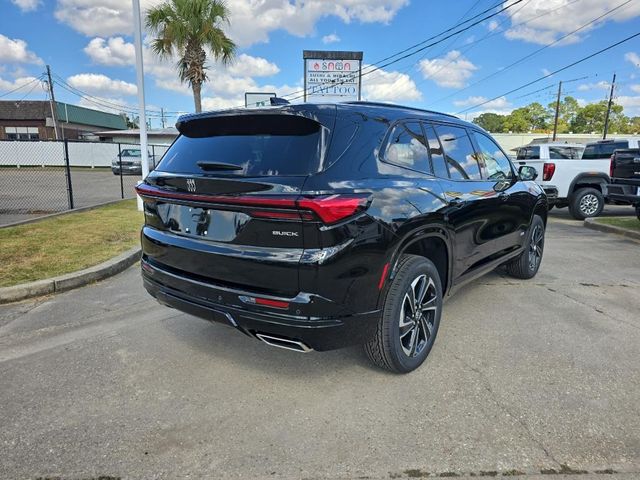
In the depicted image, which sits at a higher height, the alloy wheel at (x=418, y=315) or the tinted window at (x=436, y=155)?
the tinted window at (x=436, y=155)

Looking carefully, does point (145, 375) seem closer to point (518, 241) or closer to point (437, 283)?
point (437, 283)

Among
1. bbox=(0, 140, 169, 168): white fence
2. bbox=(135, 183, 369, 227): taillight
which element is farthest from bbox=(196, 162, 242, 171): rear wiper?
bbox=(0, 140, 169, 168): white fence

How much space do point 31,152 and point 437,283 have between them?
38765 millimetres

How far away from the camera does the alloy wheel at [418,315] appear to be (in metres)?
3.14

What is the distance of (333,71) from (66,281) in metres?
19.8

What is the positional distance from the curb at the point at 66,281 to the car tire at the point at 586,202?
10.6m

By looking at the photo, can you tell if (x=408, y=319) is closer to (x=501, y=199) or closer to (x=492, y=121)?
(x=501, y=199)

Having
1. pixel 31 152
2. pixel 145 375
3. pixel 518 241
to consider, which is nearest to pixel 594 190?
pixel 518 241

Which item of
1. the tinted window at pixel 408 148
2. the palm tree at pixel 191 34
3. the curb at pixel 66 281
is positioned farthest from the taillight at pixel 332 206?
the palm tree at pixel 191 34

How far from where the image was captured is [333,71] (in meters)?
22.4

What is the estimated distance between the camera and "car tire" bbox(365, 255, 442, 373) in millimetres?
2943

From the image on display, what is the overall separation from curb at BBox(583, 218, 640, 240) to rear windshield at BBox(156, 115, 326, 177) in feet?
28.5

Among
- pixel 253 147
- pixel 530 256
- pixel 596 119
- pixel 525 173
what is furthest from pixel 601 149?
pixel 596 119

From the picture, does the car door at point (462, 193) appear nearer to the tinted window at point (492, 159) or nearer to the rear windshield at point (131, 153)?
the tinted window at point (492, 159)
